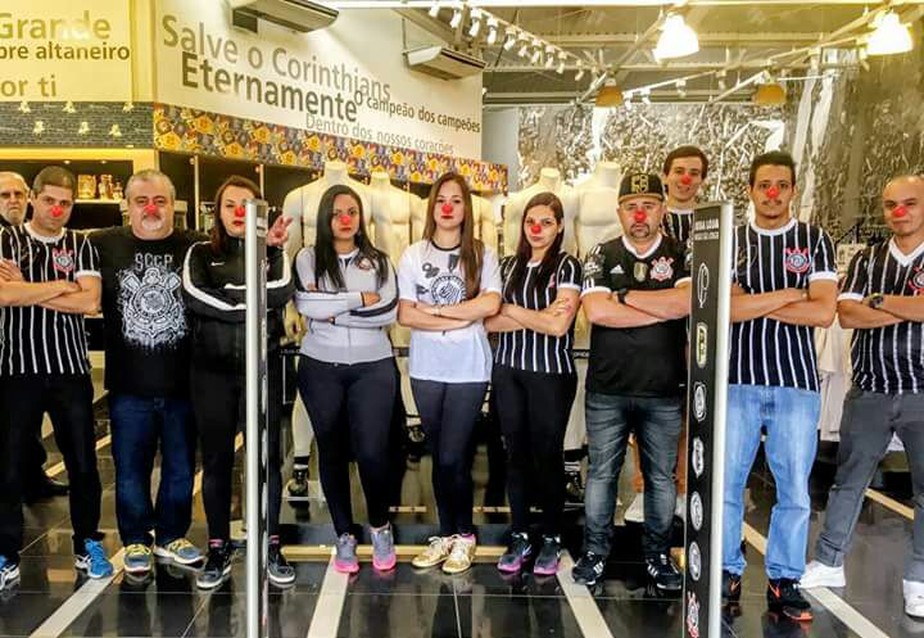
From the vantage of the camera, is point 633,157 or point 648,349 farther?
point 633,157

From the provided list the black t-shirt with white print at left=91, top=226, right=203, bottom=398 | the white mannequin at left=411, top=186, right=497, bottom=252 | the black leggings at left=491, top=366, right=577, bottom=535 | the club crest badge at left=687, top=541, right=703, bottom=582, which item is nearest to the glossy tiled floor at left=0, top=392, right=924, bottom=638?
the black leggings at left=491, top=366, right=577, bottom=535

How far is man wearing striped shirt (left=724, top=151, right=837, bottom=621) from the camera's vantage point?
9.40ft

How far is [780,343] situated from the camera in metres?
2.93

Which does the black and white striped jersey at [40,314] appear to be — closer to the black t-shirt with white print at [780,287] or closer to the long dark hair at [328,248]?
the long dark hair at [328,248]

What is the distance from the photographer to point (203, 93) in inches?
258

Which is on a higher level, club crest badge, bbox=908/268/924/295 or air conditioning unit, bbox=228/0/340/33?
air conditioning unit, bbox=228/0/340/33

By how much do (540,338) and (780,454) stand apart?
38.7 inches

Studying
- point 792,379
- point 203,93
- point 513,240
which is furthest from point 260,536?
point 203,93

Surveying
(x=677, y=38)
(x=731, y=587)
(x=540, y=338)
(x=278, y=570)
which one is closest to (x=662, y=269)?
(x=540, y=338)

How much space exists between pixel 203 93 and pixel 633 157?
730 cm

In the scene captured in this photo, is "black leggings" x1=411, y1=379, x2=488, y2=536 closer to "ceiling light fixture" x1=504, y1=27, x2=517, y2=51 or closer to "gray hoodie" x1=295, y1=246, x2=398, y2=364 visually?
"gray hoodie" x1=295, y1=246, x2=398, y2=364

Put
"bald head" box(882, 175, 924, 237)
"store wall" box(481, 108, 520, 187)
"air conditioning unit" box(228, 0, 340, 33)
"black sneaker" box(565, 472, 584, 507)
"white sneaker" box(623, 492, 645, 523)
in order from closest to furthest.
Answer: "bald head" box(882, 175, 924, 237) < "white sneaker" box(623, 492, 645, 523) < "black sneaker" box(565, 472, 584, 507) < "air conditioning unit" box(228, 0, 340, 33) < "store wall" box(481, 108, 520, 187)

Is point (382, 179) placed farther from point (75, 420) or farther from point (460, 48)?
point (460, 48)

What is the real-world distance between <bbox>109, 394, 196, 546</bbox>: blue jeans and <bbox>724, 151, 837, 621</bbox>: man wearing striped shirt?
7.17ft
